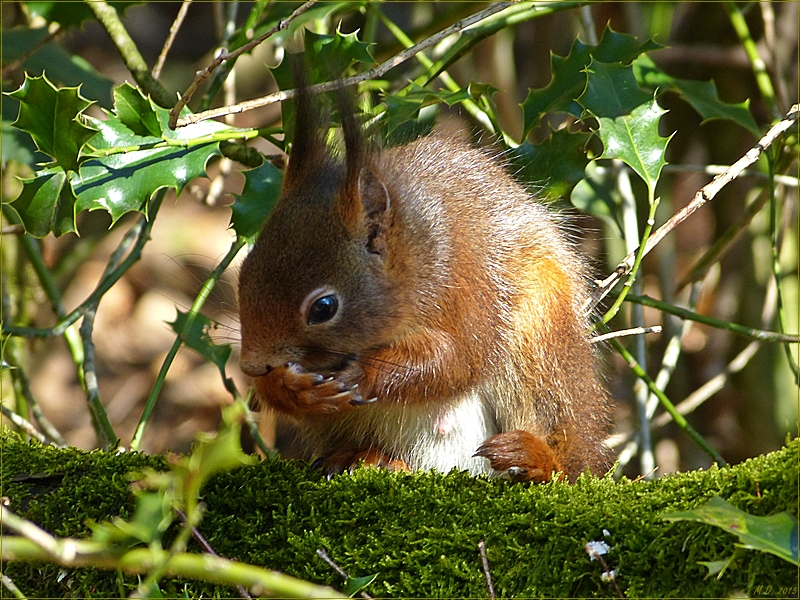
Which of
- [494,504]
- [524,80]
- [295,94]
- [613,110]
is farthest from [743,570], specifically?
[524,80]

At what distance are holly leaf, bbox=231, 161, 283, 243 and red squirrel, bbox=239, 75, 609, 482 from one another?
139mm

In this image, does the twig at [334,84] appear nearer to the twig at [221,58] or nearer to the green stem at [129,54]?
the twig at [221,58]

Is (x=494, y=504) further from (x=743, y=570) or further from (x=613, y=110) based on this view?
(x=613, y=110)

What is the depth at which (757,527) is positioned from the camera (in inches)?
58.2

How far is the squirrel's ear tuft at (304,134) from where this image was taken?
88.3 inches

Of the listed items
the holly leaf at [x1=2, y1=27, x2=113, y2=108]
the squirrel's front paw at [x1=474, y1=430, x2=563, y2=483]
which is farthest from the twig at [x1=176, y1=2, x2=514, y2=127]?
the holly leaf at [x1=2, y1=27, x2=113, y2=108]

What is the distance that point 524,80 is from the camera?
5332mm

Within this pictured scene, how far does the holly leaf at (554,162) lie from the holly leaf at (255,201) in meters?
0.78

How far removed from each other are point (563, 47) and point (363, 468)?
10.9 feet

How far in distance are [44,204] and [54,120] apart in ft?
0.83

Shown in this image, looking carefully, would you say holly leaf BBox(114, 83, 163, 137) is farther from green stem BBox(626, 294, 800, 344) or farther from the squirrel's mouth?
green stem BBox(626, 294, 800, 344)

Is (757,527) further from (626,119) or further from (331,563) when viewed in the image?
(626,119)

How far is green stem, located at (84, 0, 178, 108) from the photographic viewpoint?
2766 mm

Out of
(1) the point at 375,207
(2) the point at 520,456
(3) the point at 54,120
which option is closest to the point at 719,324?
(2) the point at 520,456
